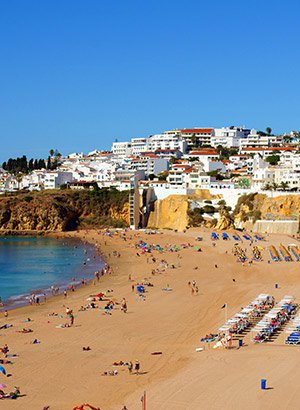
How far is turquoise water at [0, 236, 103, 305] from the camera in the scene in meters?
29.0

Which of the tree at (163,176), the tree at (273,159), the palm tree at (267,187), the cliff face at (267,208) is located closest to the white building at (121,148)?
the tree at (163,176)

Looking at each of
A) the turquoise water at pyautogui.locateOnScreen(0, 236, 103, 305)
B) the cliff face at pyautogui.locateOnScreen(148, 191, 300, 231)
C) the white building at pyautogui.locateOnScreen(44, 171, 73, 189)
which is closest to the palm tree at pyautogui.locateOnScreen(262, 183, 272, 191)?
the cliff face at pyautogui.locateOnScreen(148, 191, 300, 231)

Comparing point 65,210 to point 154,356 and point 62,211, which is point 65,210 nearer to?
point 62,211

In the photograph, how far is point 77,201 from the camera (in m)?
59.8

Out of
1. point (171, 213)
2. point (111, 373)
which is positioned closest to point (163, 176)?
point (171, 213)

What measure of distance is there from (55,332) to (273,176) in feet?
139

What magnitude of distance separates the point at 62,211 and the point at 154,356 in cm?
4190

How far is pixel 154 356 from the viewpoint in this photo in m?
16.4

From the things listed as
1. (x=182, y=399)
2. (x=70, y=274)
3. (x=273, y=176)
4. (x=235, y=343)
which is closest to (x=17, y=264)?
(x=70, y=274)

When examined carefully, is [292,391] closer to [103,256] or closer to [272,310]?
[272,310]

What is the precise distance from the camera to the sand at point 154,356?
13.1 meters

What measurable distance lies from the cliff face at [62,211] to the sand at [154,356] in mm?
28782

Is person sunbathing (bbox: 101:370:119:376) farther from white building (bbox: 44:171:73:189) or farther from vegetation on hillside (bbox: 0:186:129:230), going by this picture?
white building (bbox: 44:171:73:189)

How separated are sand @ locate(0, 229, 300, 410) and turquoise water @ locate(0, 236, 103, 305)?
8.10 feet
